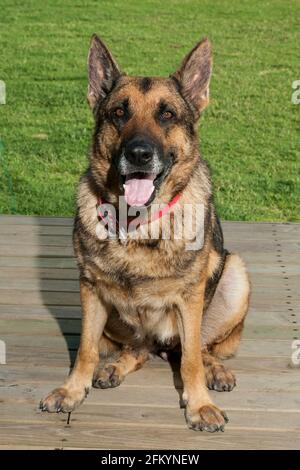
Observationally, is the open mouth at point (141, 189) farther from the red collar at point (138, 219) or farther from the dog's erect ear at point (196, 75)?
the dog's erect ear at point (196, 75)

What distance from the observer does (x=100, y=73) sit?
3.60 metres

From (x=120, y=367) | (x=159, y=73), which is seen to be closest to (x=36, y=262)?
(x=120, y=367)

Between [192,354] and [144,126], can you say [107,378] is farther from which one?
[144,126]

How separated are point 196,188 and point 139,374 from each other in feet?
2.85

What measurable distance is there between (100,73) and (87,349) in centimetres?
120

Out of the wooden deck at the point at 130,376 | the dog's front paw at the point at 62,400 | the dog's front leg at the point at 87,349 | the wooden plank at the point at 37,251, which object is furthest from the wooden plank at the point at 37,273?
the dog's front paw at the point at 62,400

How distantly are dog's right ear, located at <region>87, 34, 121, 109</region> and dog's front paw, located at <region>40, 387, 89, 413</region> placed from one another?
1238 millimetres

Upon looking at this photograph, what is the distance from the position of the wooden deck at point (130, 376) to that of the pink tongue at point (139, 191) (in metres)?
0.82

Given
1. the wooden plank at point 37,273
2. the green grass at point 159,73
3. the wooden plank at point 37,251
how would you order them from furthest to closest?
the green grass at point 159,73 → the wooden plank at point 37,251 → the wooden plank at point 37,273

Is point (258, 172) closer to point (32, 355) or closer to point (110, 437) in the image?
point (32, 355)

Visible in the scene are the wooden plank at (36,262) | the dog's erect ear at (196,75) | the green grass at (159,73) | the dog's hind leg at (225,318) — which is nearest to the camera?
the dog's erect ear at (196,75)

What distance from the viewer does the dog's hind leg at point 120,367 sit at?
355 centimetres

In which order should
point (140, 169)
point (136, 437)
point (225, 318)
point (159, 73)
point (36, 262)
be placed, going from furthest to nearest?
point (159, 73) → point (36, 262) → point (225, 318) → point (140, 169) → point (136, 437)

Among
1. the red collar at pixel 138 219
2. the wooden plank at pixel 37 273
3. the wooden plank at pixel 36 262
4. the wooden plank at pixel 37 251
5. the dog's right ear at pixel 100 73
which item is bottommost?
the wooden plank at pixel 37 251
